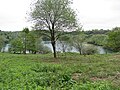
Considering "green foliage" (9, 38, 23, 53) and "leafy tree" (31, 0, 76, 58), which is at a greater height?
"leafy tree" (31, 0, 76, 58)

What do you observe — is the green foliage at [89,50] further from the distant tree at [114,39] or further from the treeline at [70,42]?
the distant tree at [114,39]

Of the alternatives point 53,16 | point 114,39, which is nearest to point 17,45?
point 114,39

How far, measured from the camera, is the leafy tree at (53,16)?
3048 cm

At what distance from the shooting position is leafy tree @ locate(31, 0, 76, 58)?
1200 inches

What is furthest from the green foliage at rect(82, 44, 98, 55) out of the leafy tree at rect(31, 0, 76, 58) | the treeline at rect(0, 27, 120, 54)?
the leafy tree at rect(31, 0, 76, 58)

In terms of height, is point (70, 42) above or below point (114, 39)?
below

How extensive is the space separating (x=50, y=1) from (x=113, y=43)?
1303 inches

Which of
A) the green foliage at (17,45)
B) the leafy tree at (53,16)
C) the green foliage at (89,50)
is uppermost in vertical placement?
the leafy tree at (53,16)

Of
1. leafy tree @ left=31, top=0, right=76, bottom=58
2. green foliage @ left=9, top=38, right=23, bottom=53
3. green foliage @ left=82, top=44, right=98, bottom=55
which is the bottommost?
green foliage @ left=82, top=44, right=98, bottom=55

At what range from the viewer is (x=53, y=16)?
1212 inches

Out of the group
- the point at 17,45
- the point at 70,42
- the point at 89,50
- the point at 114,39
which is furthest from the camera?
the point at 17,45

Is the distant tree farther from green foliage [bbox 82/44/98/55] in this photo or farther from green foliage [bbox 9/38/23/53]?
green foliage [bbox 9/38/23/53]

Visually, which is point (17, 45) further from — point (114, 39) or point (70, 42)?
point (114, 39)

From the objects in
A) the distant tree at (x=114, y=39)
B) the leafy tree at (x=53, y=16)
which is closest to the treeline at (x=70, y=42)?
the distant tree at (x=114, y=39)
